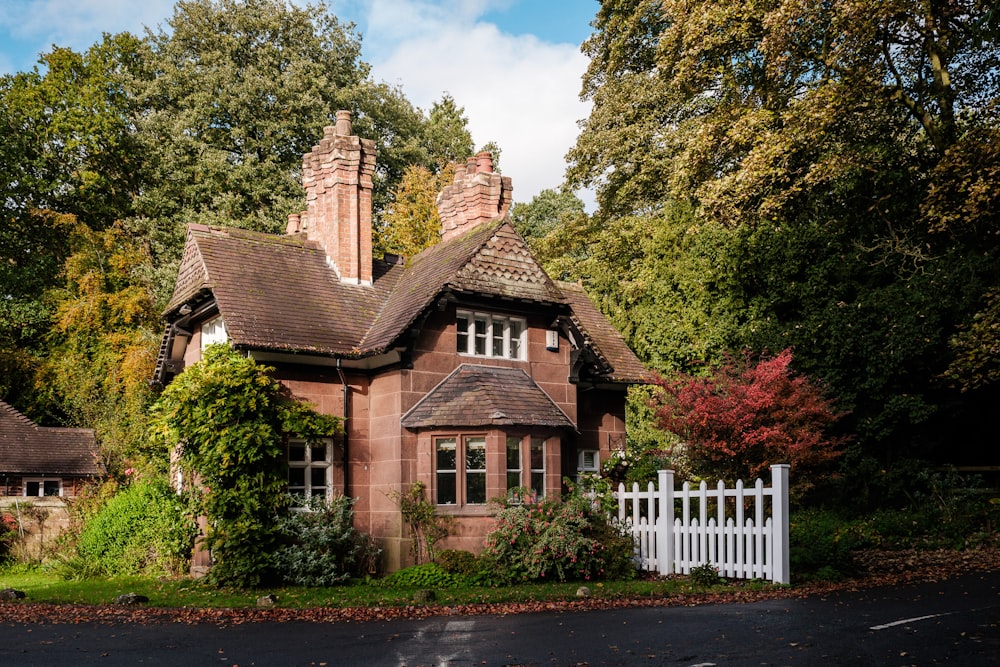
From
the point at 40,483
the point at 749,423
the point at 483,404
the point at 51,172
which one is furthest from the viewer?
the point at 51,172

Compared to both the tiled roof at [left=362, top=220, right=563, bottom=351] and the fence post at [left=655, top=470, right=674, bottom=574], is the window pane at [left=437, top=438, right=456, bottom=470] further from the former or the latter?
the fence post at [left=655, top=470, right=674, bottom=574]

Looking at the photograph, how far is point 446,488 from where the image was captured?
17.1m

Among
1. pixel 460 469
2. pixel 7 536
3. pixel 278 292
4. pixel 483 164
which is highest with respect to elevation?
pixel 483 164

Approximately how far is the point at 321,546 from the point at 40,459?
20.9 meters

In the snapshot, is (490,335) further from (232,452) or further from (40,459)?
(40,459)

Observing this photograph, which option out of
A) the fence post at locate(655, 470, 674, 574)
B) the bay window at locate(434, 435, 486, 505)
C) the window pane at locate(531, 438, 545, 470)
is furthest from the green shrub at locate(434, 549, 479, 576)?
the fence post at locate(655, 470, 674, 574)

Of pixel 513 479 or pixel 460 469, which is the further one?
pixel 513 479

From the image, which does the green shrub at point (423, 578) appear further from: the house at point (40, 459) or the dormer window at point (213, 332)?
the house at point (40, 459)

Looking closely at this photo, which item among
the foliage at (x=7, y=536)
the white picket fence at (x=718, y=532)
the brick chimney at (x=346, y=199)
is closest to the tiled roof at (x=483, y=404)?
the white picket fence at (x=718, y=532)

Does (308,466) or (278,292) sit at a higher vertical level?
(278,292)

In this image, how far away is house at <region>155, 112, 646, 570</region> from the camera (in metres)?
17.0

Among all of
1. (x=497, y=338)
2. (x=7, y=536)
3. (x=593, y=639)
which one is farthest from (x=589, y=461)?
(x=7, y=536)

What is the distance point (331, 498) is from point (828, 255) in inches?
601

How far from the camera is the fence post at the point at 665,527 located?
1562 cm
